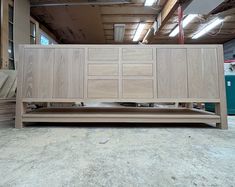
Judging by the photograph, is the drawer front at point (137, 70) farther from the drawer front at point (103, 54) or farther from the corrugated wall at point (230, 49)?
the corrugated wall at point (230, 49)

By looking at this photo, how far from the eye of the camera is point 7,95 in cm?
215

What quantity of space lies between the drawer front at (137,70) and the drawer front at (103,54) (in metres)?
0.16

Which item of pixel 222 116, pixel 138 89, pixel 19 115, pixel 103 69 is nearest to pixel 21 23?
pixel 19 115

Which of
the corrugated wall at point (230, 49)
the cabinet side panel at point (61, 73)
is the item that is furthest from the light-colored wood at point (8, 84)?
the corrugated wall at point (230, 49)

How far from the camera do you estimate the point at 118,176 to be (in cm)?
73

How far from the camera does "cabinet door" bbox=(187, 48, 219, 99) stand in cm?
170

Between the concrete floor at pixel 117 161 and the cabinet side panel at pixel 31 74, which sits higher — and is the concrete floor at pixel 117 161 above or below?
below

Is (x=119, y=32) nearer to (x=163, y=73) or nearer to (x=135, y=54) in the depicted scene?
(x=135, y=54)

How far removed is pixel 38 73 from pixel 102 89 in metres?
0.72

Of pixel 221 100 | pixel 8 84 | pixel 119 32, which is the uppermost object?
pixel 119 32

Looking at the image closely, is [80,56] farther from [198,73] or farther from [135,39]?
[135,39]

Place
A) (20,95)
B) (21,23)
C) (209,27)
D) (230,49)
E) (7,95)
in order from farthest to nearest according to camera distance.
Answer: (230,49), (209,27), (21,23), (7,95), (20,95)

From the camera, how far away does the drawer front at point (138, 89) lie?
1.72m

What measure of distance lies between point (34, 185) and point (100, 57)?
1352 millimetres
